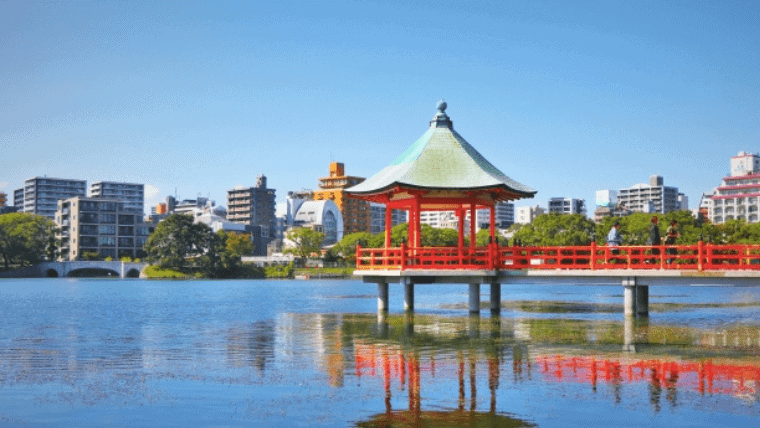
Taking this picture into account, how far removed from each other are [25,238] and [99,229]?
17.0m

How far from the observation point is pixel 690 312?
135 ft

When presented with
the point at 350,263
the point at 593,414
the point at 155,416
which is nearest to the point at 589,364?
the point at 593,414

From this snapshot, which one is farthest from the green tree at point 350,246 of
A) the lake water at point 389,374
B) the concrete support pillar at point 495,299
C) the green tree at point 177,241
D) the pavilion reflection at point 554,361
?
the pavilion reflection at point 554,361

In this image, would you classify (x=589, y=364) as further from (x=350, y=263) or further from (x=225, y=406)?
(x=350, y=263)

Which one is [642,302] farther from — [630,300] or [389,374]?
[389,374]

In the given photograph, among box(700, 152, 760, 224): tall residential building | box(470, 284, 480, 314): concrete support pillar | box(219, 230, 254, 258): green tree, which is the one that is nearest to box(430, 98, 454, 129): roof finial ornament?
box(470, 284, 480, 314): concrete support pillar

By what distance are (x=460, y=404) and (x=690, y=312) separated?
28.9m

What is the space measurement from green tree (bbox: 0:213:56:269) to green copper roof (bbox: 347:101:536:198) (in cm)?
12070

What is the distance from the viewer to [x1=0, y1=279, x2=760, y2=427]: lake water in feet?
49.0

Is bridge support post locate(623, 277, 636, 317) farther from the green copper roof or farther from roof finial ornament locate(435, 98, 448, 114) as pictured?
roof finial ornament locate(435, 98, 448, 114)

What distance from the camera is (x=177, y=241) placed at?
13325cm

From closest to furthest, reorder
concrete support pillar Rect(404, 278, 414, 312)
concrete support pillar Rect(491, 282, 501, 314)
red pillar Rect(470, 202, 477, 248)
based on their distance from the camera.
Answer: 1. red pillar Rect(470, 202, 477, 248)
2. concrete support pillar Rect(491, 282, 501, 314)
3. concrete support pillar Rect(404, 278, 414, 312)

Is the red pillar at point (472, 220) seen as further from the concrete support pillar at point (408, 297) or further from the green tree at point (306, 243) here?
the green tree at point (306, 243)

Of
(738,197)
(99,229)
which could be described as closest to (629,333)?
(738,197)
